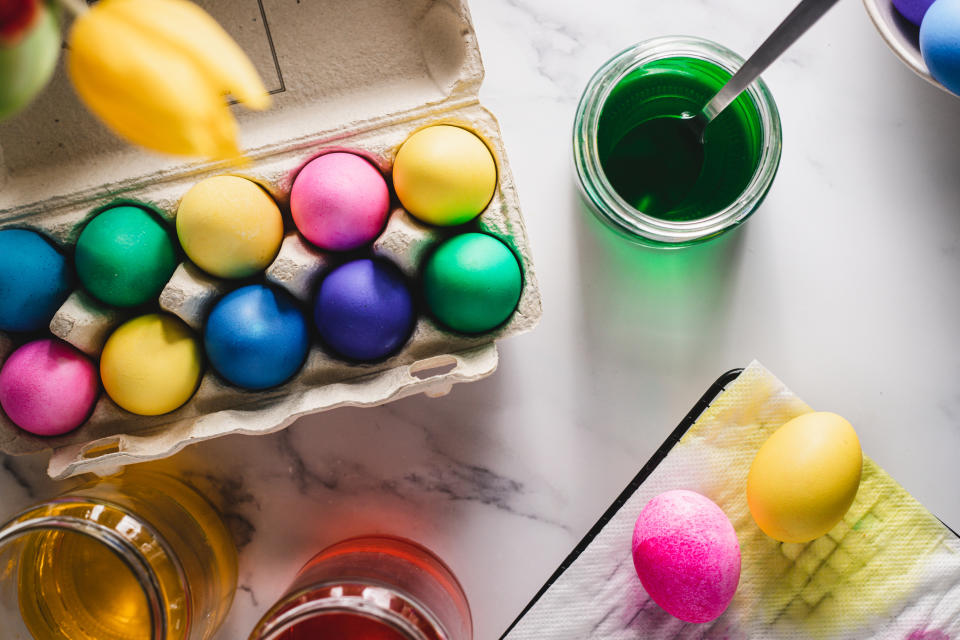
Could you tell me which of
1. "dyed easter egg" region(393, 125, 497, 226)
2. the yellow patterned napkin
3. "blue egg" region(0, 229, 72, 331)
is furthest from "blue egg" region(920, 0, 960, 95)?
"blue egg" region(0, 229, 72, 331)

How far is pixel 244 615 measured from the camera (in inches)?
30.5

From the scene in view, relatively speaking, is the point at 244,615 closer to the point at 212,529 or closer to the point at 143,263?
the point at 212,529

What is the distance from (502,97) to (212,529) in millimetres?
570

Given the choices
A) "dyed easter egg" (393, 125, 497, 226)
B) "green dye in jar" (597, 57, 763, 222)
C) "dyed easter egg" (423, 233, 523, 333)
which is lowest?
"dyed easter egg" (423, 233, 523, 333)

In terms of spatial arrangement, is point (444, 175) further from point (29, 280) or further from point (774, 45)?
point (29, 280)

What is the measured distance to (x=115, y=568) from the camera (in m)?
0.69

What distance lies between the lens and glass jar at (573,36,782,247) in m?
0.67

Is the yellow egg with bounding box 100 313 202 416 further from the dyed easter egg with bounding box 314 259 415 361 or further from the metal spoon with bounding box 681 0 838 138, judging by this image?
the metal spoon with bounding box 681 0 838 138

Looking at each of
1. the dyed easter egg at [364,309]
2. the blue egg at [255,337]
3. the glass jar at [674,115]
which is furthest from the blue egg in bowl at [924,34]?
the blue egg at [255,337]

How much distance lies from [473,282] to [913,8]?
51 cm

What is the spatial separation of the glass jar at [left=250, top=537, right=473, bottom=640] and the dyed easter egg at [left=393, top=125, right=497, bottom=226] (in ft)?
1.12

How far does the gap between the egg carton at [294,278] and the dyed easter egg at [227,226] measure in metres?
0.02

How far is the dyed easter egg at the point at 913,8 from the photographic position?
2.23 ft

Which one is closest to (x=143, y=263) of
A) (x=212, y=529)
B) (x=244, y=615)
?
(x=212, y=529)
